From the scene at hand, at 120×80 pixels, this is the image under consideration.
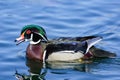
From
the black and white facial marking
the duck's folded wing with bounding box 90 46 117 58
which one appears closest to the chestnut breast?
the black and white facial marking

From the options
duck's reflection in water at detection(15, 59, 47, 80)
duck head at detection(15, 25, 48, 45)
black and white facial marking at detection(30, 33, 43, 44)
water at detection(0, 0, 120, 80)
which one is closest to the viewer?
duck's reflection in water at detection(15, 59, 47, 80)

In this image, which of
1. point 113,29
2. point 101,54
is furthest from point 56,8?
point 101,54

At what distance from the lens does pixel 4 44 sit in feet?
48.8

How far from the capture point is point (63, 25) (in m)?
16.0

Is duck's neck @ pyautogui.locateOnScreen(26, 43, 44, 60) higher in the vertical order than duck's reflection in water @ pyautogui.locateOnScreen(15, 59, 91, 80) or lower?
higher

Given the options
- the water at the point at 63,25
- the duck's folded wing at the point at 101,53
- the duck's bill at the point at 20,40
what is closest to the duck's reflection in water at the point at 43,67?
the water at the point at 63,25

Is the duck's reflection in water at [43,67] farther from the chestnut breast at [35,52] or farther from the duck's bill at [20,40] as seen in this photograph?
the duck's bill at [20,40]

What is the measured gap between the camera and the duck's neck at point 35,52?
47.2 feet

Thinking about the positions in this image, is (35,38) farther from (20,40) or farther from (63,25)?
(63,25)

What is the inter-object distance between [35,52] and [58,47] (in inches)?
26.3

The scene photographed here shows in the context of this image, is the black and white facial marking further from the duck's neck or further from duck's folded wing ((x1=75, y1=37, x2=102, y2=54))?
duck's folded wing ((x1=75, y1=37, x2=102, y2=54))

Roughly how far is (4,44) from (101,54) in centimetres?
248

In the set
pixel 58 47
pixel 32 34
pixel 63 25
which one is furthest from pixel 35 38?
pixel 63 25

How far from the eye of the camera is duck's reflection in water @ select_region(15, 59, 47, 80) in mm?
13312
